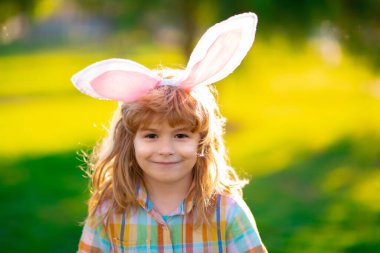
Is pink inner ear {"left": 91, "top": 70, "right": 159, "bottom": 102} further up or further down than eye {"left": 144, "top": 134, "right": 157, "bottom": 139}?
further up

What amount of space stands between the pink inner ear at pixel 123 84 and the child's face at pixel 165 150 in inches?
5.0

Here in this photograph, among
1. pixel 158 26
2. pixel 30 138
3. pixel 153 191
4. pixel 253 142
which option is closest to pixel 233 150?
pixel 253 142

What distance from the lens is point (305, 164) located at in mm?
6172

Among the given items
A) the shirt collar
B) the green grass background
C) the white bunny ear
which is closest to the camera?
the white bunny ear

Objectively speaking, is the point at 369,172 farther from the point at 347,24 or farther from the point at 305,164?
the point at 347,24

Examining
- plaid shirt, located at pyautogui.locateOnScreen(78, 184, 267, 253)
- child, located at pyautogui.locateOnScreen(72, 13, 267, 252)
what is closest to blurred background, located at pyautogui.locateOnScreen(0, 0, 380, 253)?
child, located at pyautogui.locateOnScreen(72, 13, 267, 252)

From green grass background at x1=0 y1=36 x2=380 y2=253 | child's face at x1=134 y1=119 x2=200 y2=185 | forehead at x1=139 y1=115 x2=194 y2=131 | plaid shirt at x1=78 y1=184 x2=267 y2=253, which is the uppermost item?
green grass background at x1=0 y1=36 x2=380 y2=253

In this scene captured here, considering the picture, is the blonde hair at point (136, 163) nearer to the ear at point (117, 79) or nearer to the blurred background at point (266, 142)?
the ear at point (117, 79)

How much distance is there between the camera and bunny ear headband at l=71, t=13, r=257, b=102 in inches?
90.8

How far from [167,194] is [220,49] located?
22.0 inches

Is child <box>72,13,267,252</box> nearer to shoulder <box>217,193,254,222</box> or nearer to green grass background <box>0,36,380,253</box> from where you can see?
shoulder <box>217,193,254,222</box>

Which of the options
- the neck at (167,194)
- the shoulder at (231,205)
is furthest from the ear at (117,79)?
the shoulder at (231,205)

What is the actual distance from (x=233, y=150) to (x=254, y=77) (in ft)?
2.61

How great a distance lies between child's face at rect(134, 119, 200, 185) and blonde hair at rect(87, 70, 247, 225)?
3 cm
